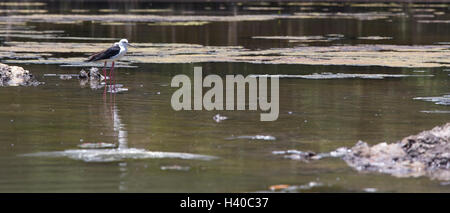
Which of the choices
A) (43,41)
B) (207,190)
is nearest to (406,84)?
(207,190)

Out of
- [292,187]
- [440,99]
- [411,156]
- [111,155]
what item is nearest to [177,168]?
[111,155]

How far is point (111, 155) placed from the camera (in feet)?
39.0

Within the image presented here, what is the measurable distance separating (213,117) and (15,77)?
Answer: 6435mm

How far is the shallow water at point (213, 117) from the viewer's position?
1064 cm

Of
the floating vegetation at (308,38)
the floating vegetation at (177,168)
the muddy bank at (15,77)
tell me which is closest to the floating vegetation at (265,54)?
the floating vegetation at (308,38)

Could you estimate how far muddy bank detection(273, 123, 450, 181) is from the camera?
36.3ft

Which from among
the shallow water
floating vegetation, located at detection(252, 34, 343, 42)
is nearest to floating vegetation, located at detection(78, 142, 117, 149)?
the shallow water

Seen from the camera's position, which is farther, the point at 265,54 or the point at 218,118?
the point at 265,54

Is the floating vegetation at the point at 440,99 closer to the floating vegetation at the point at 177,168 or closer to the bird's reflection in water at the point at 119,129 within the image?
the bird's reflection in water at the point at 119,129

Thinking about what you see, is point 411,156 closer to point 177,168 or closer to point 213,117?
point 177,168

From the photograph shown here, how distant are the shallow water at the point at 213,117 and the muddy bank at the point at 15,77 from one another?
0.39 metres

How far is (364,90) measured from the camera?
1906 centimetres

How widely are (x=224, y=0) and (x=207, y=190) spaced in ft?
219

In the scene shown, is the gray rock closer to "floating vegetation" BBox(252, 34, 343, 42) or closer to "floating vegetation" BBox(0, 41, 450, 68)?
"floating vegetation" BBox(0, 41, 450, 68)
